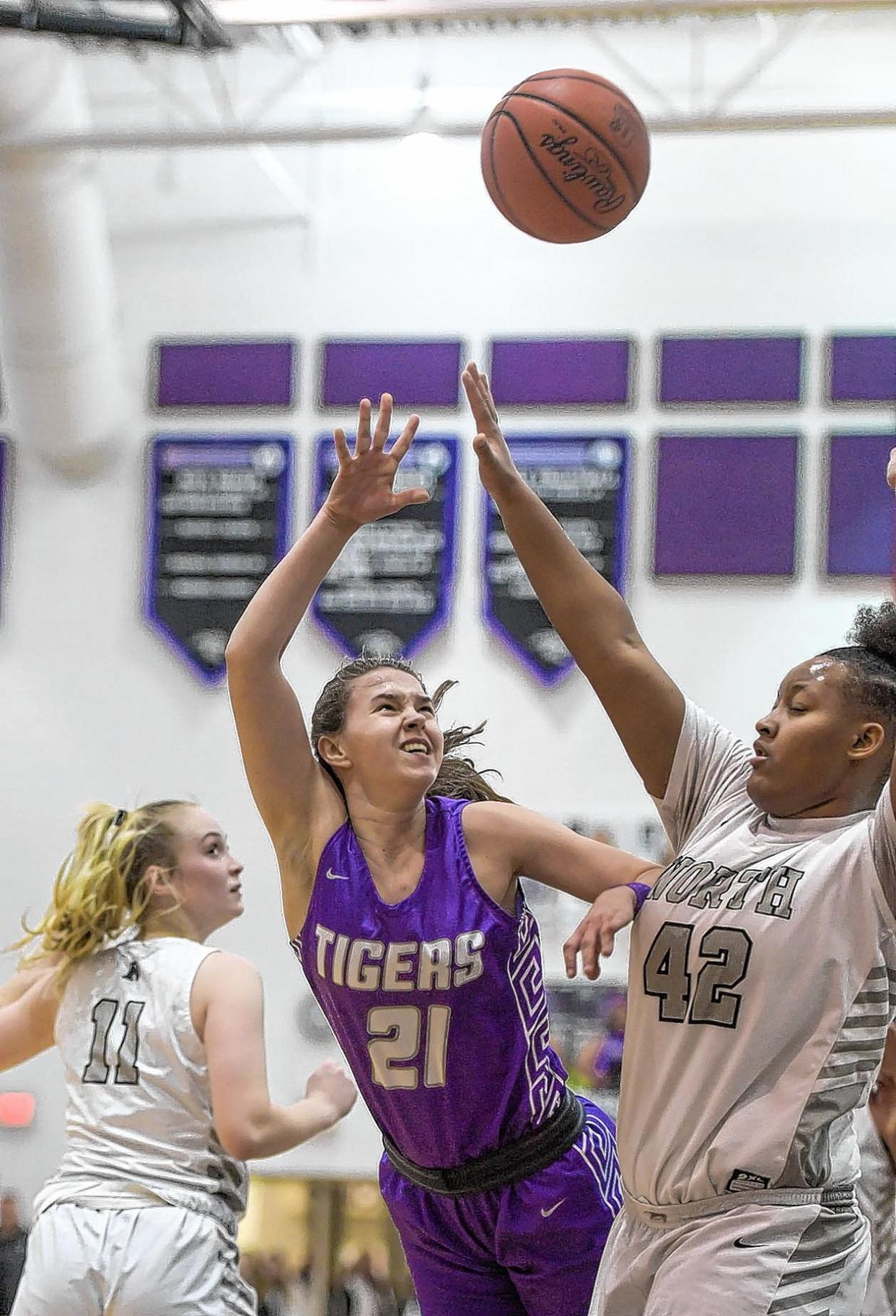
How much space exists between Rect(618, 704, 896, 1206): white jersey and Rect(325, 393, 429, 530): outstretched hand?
986 millimetres

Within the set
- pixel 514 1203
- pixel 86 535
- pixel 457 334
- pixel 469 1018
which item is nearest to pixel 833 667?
pixel 469 1018

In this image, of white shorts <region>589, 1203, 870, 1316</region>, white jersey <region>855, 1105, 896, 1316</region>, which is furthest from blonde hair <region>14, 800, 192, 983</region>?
white jersey <region>855, 1105, 896, 1316</region>

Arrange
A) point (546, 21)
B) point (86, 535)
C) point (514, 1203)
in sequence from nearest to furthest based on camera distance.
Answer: point (514, 1203)
point (546, 21)
point (86, 535)

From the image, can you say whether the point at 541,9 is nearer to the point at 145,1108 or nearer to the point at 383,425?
the point at 383,425

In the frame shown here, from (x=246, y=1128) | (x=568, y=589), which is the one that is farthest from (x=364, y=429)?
(x=246, y=1128)

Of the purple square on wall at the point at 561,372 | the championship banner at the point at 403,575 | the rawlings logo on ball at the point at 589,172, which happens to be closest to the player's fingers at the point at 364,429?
the rawlings logo on ball at the point at 589,172

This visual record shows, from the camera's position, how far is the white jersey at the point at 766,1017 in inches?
93.4

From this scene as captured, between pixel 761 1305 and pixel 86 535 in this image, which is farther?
pixel 86 535

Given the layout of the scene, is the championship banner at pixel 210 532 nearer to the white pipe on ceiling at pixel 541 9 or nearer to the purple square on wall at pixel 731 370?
the purple square on wall at pixel 731 370

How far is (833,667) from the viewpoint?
2.68m

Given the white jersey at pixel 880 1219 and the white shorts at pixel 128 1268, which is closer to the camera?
the white shorts at pixel 128 1268

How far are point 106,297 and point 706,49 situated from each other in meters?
3.23

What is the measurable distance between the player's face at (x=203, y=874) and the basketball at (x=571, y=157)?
Result: 1.95 metres

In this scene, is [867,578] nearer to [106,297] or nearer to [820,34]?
[820,34]
